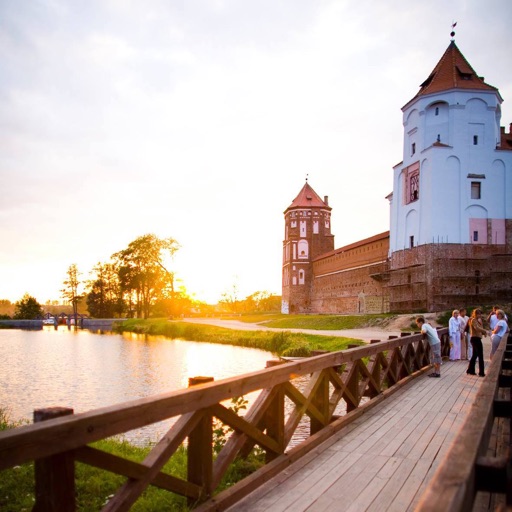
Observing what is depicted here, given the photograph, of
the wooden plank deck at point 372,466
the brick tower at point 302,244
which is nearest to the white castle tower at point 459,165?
the brick tower at point 302,244

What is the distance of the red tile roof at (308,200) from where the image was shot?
82.1 m

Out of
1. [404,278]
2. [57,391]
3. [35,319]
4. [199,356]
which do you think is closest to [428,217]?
[404,278]

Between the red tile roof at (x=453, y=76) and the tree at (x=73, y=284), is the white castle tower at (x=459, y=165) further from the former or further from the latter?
the tree at (x=73, y=284)

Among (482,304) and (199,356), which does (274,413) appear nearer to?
(199,356)

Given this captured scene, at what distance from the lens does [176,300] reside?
241ft

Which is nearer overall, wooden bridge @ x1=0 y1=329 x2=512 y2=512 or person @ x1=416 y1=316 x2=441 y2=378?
wooden bridge @ x1=0 y1=329 x2=512 y2=512

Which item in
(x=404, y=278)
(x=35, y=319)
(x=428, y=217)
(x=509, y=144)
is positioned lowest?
(x=35, y=319)

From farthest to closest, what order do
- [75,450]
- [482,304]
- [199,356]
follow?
[482,304], [199,356], [75,450]

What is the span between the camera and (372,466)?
4.86 metres

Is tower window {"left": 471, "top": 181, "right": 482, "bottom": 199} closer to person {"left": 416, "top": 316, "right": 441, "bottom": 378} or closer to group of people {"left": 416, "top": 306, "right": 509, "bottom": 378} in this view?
group of people {"left": 416, "top": 306, "right": 509, "bottom": 378}

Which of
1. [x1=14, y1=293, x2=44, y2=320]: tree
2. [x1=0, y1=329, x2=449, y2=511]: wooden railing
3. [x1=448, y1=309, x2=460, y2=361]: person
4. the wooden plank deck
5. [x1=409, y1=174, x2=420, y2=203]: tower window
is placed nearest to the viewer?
[x1=0, y1=329, x2=449, y2=511]: wooden railing

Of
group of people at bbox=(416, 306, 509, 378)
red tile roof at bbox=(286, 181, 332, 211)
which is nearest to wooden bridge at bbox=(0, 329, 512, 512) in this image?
group of people at bbox=(416, 306, 509, 378)

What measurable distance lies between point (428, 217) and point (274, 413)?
4156 cm

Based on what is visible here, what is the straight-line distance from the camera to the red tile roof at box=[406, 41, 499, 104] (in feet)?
146
